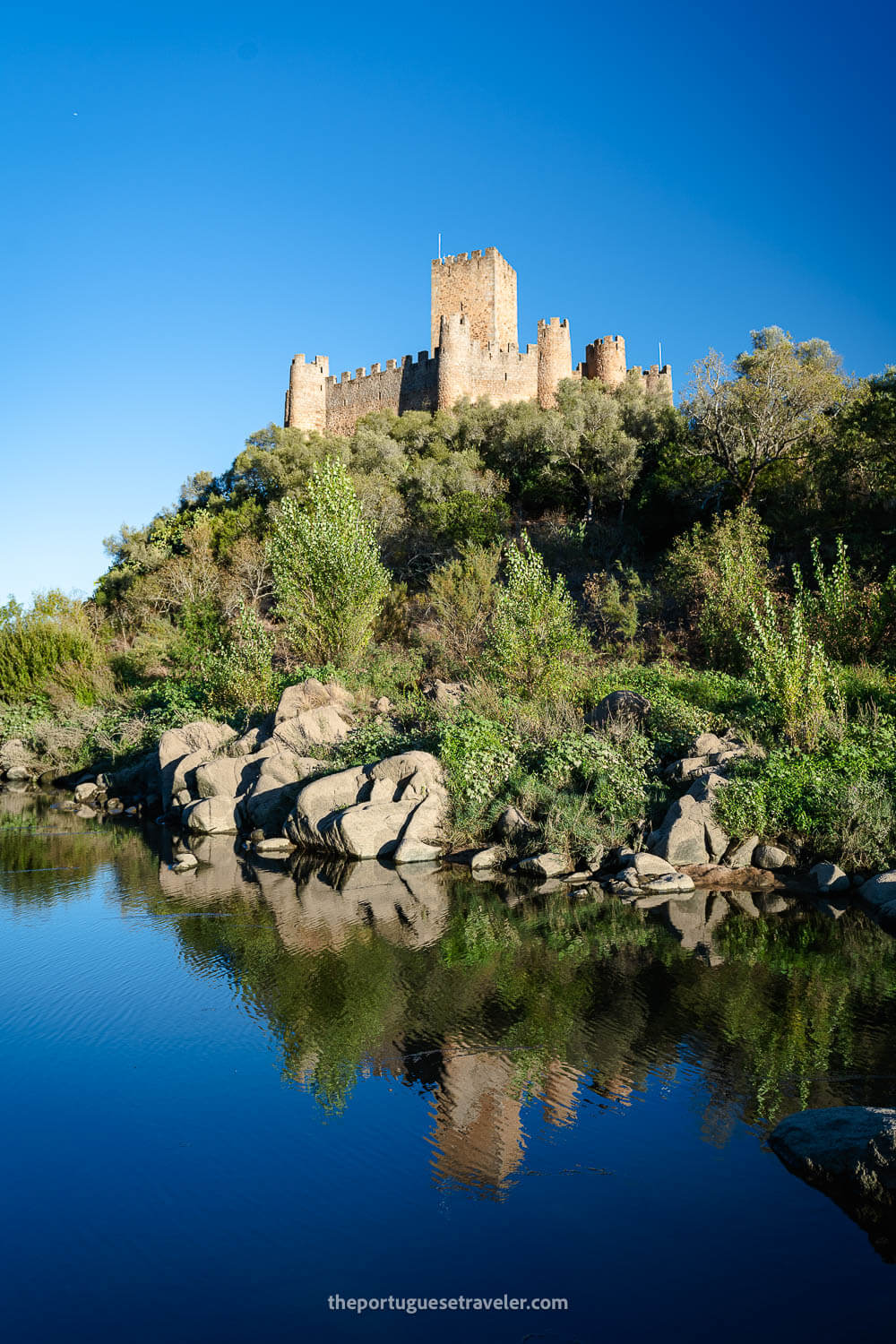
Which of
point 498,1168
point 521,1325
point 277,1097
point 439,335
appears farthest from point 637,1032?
point 439,335

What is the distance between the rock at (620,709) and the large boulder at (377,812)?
2.99 metres

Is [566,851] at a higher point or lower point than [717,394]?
lower

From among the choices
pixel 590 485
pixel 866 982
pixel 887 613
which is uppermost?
pixel 590 485

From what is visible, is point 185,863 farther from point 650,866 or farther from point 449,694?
point 650,866

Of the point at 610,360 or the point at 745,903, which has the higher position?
the point at 610,360

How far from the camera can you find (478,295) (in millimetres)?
49438

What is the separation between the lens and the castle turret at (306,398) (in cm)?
5041

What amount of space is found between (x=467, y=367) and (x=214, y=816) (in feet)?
115

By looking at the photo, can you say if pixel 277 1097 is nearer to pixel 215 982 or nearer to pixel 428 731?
pixel 215 982

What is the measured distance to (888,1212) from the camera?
507 cm

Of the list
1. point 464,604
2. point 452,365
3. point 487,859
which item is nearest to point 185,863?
point 487,859

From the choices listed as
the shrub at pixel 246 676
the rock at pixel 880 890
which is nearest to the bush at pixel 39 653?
the shrub at pixel 246 676

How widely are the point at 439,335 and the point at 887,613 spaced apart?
111ft

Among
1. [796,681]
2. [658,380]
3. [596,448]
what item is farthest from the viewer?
[658,380]
